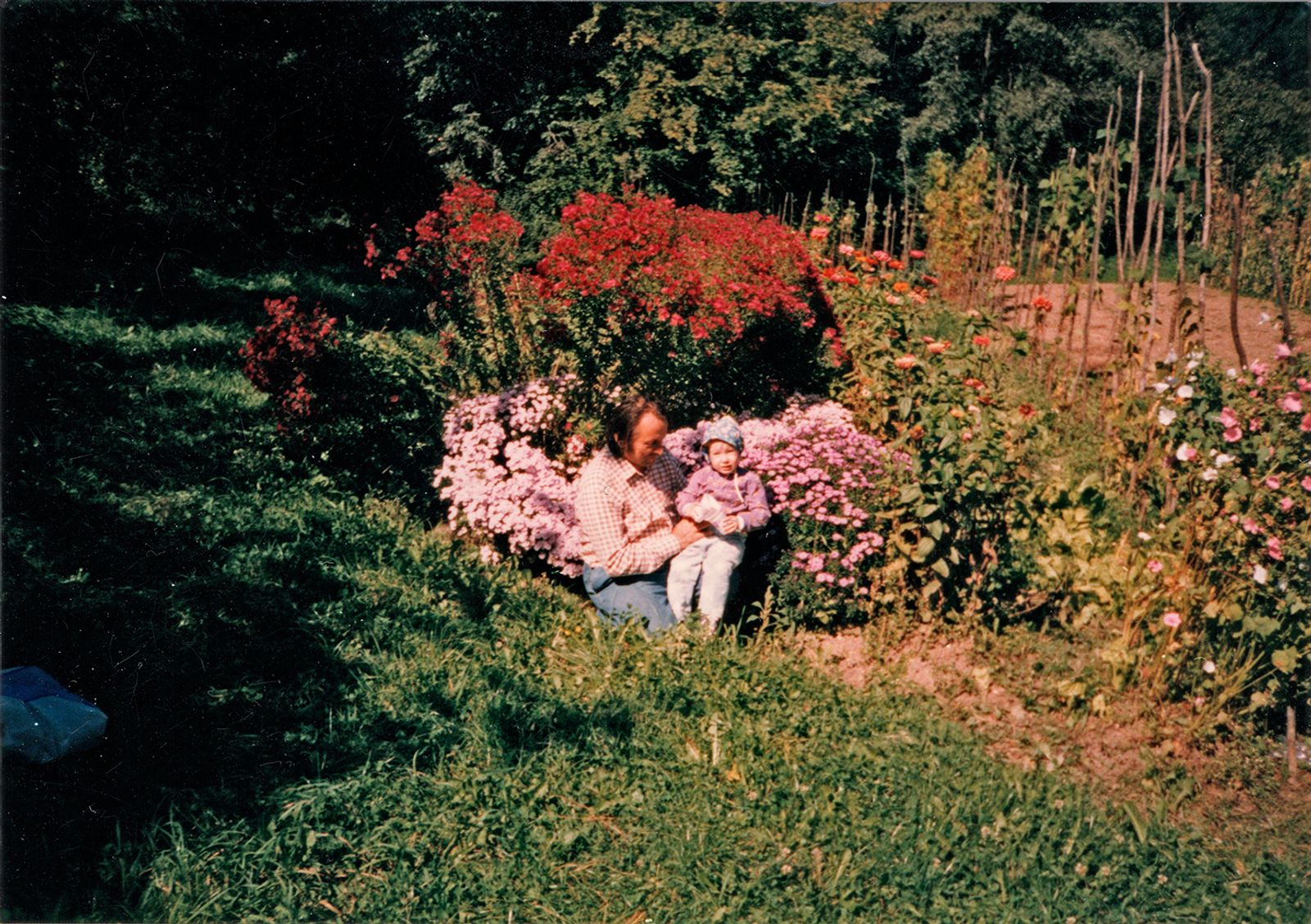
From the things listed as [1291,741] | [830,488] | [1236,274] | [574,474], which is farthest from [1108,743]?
[574,474]

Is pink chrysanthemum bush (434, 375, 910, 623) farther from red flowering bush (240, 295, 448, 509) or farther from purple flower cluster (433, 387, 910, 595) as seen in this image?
red flowering bush (240, 295, 448, 509)

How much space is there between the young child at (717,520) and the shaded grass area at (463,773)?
12.5 inches

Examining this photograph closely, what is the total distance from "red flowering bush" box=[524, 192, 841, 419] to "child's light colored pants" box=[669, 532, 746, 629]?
1237 millimetres

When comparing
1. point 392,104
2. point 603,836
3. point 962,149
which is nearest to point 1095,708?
point 603,836

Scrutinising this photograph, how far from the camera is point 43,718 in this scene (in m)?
3.40

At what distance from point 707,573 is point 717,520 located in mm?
242

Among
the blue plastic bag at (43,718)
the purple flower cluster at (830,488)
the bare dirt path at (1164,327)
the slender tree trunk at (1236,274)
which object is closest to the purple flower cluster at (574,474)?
the purple flower cluster at (830,488)

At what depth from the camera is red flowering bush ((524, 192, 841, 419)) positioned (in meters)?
A: 5.30

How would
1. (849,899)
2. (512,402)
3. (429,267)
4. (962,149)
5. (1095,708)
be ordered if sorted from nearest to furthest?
(849,899) → (1095,708) → (512,402) → (429,267) → (962,149)

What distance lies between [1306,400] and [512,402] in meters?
3.66

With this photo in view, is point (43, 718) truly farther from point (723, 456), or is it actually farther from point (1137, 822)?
point (1137, 822)

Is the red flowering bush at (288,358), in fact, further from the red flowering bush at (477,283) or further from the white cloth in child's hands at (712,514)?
the white cloth in child's hands at (712,514)

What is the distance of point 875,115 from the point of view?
40.4ft

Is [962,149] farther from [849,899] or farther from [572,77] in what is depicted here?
[849,899]
